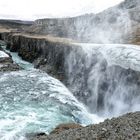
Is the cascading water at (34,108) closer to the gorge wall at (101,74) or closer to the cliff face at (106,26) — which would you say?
the gorge wall at (101,74)

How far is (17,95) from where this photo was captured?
3303 cm

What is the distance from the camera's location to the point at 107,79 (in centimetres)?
3300

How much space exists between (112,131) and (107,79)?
684 inches

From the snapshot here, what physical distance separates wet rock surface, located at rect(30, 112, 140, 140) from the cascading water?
17.2ft

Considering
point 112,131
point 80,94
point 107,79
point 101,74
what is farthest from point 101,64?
point 112,131

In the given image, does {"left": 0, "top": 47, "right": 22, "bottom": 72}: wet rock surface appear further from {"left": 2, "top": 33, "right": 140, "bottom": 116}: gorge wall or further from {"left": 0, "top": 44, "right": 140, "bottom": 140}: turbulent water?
{"left": 0, "top": 44, "right": 140, "bottom": 140}: turbulent water

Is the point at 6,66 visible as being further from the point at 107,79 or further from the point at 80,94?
the point at 107,79

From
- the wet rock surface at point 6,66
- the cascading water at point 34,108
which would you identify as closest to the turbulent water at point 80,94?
the cascading water at point 34,108

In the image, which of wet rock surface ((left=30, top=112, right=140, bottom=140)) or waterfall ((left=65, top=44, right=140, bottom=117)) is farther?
waterfall ((left=65, top=44, right=140, bottom=117))

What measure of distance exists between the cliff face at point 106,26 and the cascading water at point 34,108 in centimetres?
1478

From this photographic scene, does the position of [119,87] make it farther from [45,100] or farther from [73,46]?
[73,46]

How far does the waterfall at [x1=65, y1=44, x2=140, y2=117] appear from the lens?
28.8 m

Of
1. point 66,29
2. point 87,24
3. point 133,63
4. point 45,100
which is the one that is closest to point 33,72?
point 45,100

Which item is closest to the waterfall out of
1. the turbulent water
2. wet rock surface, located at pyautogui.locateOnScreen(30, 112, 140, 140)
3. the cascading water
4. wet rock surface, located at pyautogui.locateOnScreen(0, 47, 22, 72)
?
the turbulent water
